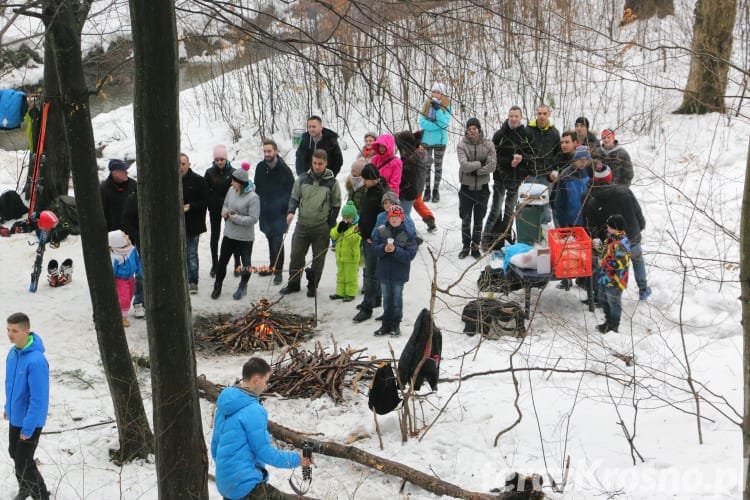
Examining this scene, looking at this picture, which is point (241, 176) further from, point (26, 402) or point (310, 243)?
point (26, 402)

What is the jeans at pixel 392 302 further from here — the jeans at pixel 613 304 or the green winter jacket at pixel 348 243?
the jeans at pixel 613 304

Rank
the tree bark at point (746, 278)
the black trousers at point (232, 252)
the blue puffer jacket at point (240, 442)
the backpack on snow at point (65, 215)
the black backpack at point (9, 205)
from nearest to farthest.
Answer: the tree bark at point (746, 278)
the blue puffer jacket at point (240, 442)
the black trousers at point (232, 252)
the backpack on snow at point (65, 215)
the black backpack at point (9, 205)

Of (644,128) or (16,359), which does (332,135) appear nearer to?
(16,359)

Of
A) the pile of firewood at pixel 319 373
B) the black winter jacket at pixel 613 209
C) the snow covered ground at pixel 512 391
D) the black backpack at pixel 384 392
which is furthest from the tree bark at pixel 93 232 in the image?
the black winter jacket at pixel 613 209

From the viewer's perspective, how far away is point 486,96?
15211 millimetres

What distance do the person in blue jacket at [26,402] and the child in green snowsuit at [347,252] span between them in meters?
4.51

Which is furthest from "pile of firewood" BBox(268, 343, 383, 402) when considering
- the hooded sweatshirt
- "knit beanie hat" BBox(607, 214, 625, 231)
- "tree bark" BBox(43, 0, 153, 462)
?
"knit beanie hat" BBox(607, 214, 625, 231)

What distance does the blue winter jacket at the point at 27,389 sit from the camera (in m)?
5.64

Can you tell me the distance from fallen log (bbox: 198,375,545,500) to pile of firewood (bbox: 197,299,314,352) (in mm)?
2108

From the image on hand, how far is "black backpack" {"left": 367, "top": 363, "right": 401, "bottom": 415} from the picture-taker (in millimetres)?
6594

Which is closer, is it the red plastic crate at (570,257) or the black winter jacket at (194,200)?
the red plastic crate at (570,257)

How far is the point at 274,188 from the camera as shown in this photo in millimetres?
10305

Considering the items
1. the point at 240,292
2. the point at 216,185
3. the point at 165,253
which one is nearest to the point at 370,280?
the point at 240,292

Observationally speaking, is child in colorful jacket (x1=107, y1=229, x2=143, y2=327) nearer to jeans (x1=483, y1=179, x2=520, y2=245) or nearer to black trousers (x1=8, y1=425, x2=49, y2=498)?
black trousers (x1=8, y1=425, x2=49, y2=498)
